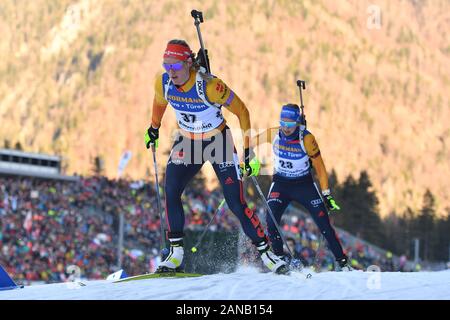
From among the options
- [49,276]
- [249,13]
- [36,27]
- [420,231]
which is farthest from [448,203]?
[49,276]

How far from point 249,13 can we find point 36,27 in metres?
44.0

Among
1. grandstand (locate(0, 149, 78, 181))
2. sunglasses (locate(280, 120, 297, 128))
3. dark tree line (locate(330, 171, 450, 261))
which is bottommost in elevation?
dark tree line (locate(330, 171, 450, 261))

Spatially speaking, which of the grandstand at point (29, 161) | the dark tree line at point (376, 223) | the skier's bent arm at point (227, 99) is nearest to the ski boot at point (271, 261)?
the skier's bent arm at point (227, 99)

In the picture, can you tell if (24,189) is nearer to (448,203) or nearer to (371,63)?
(448,203)

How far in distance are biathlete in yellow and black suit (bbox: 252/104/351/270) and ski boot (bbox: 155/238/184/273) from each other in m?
2.45

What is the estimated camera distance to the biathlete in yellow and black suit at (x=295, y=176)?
1082 cm

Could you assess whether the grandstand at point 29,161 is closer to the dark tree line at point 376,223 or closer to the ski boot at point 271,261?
the dark tree line at point 376,223

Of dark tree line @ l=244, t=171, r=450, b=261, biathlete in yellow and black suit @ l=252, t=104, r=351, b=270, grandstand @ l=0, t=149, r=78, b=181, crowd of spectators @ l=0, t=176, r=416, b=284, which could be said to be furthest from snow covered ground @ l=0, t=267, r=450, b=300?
dark tree line @ l=244, t=171, r=450, b=261

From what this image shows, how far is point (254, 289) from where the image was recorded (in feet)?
24.2

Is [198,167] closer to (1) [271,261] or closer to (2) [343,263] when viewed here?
(1) [271,261]

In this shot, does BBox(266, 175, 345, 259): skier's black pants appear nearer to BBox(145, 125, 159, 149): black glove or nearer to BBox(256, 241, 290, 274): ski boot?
BBox(256, 241, 290, 274): ski boot

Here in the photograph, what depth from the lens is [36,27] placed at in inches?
6845

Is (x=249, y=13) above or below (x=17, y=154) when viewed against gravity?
above

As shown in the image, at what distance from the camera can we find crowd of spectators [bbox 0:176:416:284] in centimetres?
2573
